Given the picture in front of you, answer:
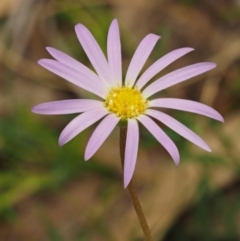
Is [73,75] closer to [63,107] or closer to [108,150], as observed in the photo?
[63,107]

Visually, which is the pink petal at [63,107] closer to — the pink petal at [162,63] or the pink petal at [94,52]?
the pink petal at [94,52]

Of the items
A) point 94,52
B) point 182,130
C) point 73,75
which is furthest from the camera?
point 94,52

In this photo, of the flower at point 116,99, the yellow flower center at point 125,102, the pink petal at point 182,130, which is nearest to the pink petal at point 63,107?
the flower at point 116,99

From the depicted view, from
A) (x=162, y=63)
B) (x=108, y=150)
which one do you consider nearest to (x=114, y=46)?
(x=162, y=63)

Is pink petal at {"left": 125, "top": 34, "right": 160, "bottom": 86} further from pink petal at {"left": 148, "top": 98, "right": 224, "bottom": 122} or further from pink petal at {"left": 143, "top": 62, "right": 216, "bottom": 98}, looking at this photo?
pink petal at {"left": 148, "top": 98, "right": 224, "bottom": 122}

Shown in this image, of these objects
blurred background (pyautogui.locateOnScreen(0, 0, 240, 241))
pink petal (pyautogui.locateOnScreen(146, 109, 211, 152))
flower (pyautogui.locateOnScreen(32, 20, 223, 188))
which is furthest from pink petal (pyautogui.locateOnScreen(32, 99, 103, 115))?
blurred background (pyautogui.locateOnScreen(0, 0, 240, 241))

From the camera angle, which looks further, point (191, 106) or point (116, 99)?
point (116, 99)
